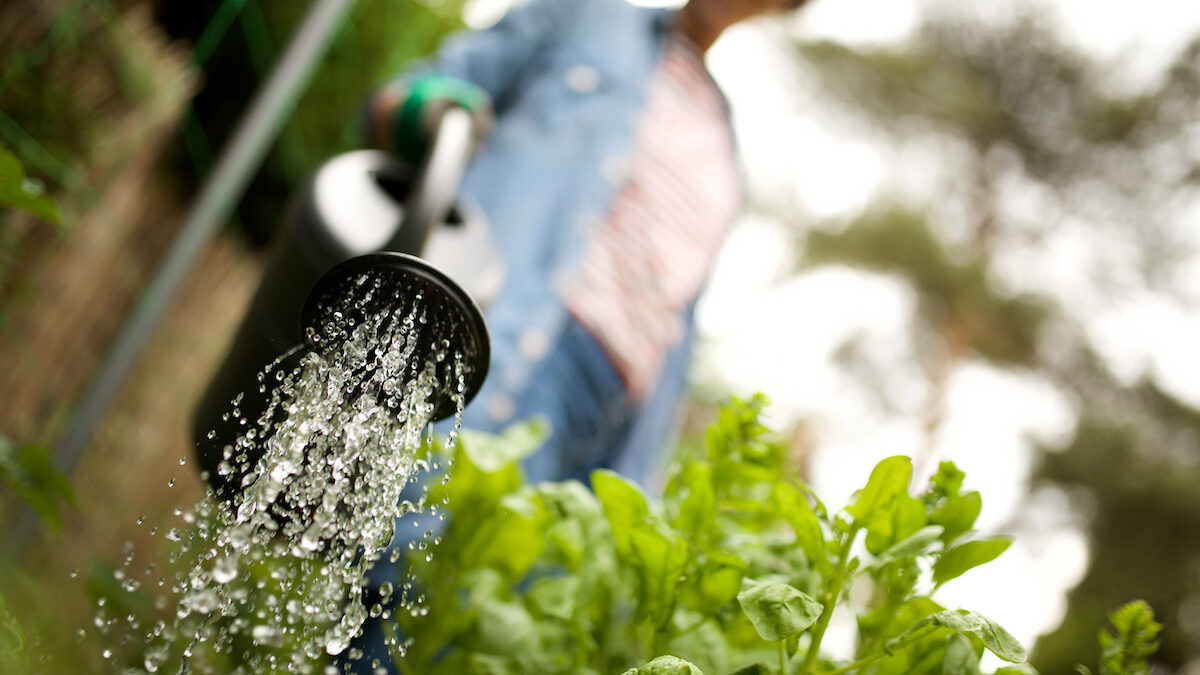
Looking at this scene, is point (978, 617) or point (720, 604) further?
point (720, 604)

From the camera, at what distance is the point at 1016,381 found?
8.16m

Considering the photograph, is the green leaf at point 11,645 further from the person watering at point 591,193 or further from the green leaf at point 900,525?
the person watering at point 591,193

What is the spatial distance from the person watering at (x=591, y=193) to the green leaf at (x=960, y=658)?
75 centimetres

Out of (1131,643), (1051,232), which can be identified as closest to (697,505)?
(1131,643)

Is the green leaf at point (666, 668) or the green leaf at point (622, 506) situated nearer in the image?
the green leaf at point (666, 668)

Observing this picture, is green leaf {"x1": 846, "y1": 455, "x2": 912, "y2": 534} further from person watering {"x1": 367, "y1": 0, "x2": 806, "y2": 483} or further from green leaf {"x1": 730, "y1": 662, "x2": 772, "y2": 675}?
person watering {"x1": 367, "y1": 0, "x2": 806, "y2": 483}

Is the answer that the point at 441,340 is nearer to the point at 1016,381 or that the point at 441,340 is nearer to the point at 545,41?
the point at 545,41

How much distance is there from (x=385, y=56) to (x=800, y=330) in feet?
22.6

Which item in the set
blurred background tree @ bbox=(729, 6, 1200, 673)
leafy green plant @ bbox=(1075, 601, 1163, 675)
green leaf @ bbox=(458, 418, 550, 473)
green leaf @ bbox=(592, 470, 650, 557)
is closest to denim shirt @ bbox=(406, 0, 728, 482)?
green leaf @ bbox=(458, 418, 550, 473)

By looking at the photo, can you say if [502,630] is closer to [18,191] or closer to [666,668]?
[666,668]

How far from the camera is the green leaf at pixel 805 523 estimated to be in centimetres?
47

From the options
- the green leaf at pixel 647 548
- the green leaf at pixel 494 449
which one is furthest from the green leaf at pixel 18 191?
the green leaf at pixel 647 548

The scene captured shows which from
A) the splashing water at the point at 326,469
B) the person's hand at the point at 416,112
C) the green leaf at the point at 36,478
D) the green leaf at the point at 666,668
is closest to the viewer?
the green leaf at the point at 666,668

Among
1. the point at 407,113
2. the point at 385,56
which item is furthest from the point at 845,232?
the point at 407,113
